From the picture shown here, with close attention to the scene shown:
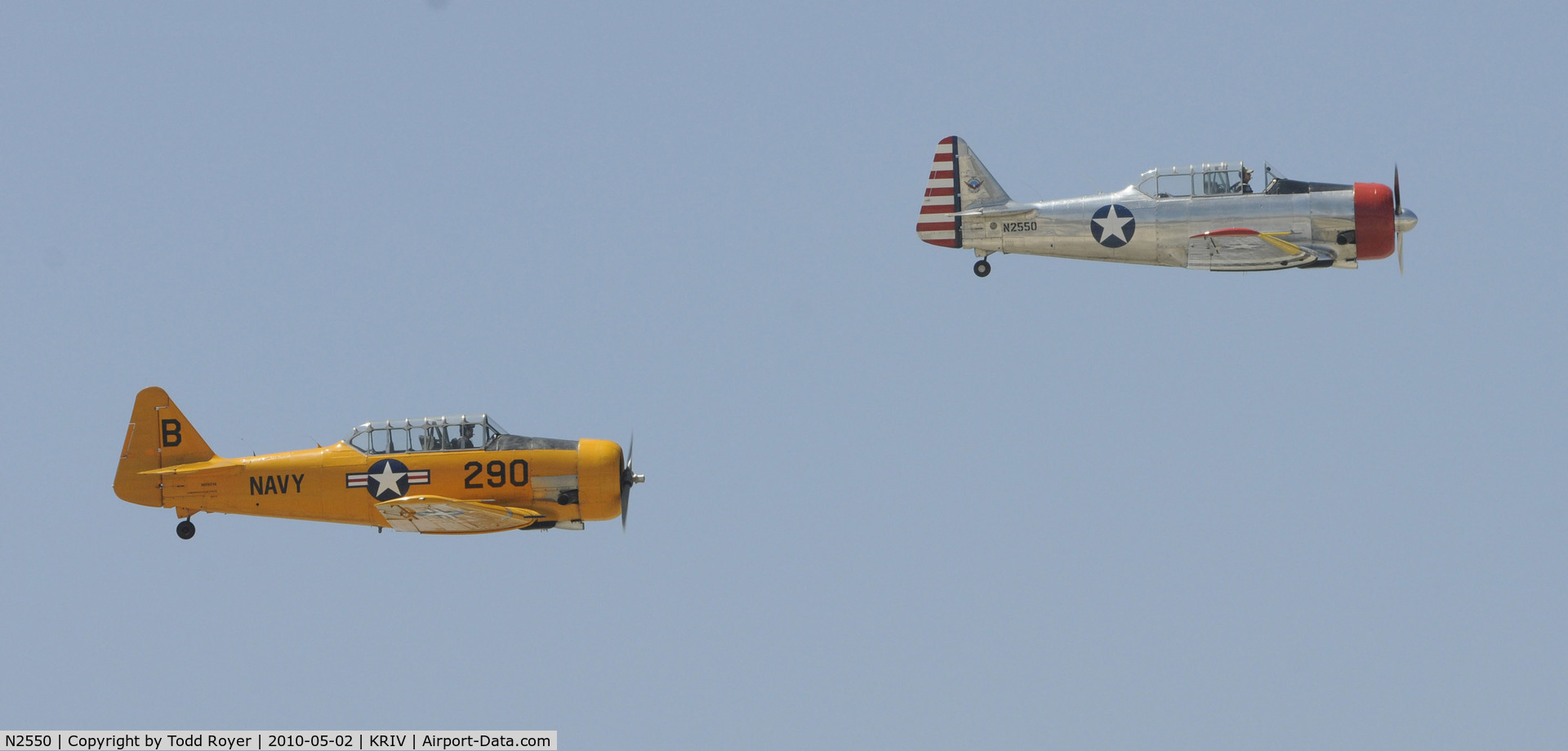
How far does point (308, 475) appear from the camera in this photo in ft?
156

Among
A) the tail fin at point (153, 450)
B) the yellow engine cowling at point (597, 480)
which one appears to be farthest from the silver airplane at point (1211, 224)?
the tail fin at point (153, 450)

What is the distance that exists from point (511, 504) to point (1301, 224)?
52.6 feet

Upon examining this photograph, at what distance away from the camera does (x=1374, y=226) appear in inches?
2004

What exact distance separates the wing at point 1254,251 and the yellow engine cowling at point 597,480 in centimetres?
1238

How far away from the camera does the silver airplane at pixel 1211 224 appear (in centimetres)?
5072

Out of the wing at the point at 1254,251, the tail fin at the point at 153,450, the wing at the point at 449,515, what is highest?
the wing at the point at 1254,251

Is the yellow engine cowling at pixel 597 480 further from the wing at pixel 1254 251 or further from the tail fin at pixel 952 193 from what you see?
the wing at pixel 1254 251

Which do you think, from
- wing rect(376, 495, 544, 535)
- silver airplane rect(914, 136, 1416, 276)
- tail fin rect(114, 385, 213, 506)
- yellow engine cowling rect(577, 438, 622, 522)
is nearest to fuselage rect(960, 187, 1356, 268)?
silver airplane rect(914, 136, 1416, 276)

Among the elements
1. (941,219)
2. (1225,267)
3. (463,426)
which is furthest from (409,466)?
(1225,267)

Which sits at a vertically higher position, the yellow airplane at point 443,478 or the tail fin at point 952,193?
the tail fin at point 952,193

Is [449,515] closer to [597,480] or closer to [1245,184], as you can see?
[597,480]

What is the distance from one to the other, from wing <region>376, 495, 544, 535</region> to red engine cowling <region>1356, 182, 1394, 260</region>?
16693mm

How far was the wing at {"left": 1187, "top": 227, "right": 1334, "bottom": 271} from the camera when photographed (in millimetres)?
50531

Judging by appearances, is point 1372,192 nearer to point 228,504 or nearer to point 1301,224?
point 1301,224
